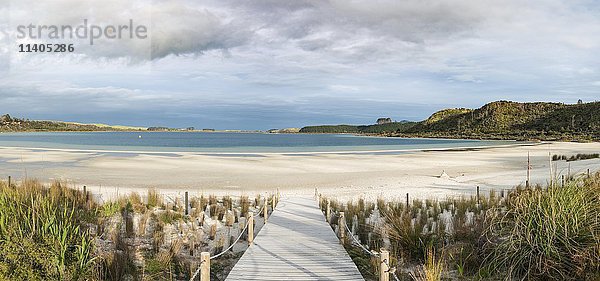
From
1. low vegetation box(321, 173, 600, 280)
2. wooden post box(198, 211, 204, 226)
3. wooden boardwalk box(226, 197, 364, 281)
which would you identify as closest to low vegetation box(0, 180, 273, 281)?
wooden post box(198, 211, 204, 226)

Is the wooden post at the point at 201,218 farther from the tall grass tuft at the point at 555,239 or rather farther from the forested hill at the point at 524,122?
the forested hill at the point at 524,122

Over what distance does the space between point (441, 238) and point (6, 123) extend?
22639 cm

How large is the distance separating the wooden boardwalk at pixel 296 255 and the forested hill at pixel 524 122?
95.4m

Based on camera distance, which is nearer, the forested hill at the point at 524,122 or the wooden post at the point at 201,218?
the wooden post at the point at 201,218

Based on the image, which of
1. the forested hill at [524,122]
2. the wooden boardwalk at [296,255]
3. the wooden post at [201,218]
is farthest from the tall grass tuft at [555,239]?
the forested hill at [524,122]

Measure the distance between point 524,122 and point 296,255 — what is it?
454 ft

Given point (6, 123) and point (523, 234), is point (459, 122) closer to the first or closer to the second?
point (523, 234)

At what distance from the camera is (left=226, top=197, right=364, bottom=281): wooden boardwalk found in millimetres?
6566

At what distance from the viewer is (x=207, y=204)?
45.5ft

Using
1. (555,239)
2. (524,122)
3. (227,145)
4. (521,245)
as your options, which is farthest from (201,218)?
(524,122)

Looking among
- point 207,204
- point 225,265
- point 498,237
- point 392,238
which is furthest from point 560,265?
point 207,204

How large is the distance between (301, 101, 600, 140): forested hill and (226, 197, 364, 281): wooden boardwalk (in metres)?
95.4

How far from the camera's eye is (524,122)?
12862 centimetres

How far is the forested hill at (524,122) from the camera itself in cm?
10141
